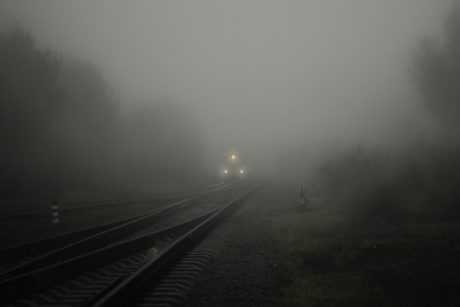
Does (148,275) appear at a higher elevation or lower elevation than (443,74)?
lower

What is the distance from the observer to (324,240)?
1193 centimetres

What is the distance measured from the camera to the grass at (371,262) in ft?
22.5

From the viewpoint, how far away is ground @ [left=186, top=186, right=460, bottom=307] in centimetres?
696

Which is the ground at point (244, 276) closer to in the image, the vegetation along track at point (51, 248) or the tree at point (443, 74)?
the vegetation along track at point (51, 248)

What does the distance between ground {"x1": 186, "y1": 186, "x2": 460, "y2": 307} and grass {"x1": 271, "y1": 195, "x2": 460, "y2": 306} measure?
2cm

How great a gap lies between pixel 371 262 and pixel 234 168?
153 ft

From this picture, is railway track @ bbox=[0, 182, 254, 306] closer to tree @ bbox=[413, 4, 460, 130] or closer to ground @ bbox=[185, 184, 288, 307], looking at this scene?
ground @ bbox=[185, 184, 288, 307]

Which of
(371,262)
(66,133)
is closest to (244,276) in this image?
(371,262)

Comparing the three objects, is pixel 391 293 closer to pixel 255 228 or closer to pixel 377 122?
pixel 255 228

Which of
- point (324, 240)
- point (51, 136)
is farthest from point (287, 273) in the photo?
Answer: point (51, 136)

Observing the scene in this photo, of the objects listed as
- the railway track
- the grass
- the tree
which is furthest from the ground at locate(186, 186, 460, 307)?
the tree

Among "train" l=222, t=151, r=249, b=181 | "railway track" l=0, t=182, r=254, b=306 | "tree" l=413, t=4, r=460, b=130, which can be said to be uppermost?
"tree" l=413, t=4, r=460, b=130

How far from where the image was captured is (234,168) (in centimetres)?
5594

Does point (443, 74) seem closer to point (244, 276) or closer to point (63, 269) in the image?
point (244, 276)
